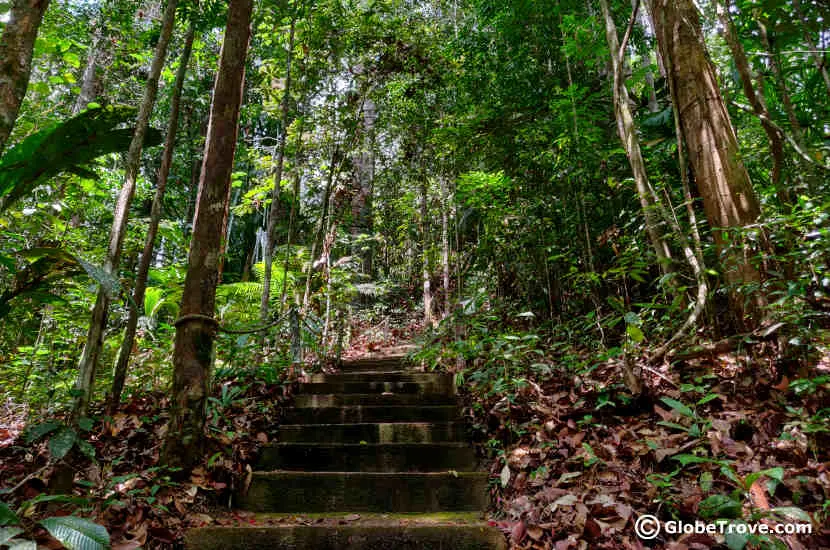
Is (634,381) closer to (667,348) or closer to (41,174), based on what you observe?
(667,348)

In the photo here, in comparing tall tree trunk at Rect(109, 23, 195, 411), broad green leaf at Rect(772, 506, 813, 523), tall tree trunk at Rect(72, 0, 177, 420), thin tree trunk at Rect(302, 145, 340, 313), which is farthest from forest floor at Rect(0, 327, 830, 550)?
thin tree trunk at Rect(302, 145, 340, 313)

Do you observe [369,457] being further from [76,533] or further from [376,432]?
[76,533]

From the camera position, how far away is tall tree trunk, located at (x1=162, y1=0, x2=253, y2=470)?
8.86 ft

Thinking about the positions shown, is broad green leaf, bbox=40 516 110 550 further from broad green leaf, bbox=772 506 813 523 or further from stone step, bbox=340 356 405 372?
stone step, bbox=340 356 405 372

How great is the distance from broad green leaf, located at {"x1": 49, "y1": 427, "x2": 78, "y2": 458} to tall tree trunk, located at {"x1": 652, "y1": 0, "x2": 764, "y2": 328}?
370 cm

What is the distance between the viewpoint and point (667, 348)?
2.96m

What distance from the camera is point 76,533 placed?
1.59m

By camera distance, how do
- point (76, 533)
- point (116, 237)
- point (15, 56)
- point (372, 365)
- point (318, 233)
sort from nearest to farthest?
point (76, 533) < point (15, 56) < point (116, 237) < point (318, 233) < point (372, 365)

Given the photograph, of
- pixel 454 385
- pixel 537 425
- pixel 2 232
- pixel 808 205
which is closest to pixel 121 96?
pixel 2 232

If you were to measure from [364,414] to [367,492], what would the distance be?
44.3 inches

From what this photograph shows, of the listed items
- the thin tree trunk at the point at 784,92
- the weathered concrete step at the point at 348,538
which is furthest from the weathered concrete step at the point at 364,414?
the thin tree trunk at the point at 784,92

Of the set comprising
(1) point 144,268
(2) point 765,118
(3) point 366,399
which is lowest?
(3) point 366,399

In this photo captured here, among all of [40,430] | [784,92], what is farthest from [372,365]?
[784,92]

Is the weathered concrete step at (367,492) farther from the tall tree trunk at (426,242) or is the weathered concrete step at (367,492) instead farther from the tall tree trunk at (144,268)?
the tall tree trunk at (426,242)
